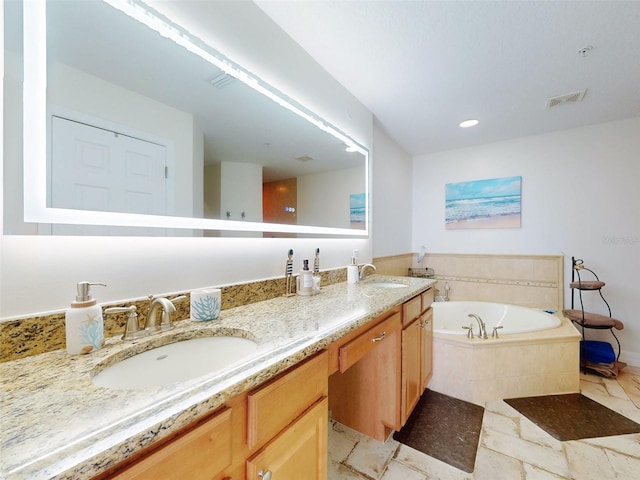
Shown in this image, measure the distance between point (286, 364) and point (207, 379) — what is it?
0.63ft

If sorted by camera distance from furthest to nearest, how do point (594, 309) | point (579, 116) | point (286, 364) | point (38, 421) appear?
point (594, 309) < point (579, 116) < point (286, 364) < point (38, 421)

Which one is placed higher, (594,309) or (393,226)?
(393,226)


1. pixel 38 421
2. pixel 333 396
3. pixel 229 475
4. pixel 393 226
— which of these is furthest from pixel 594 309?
pixel 38 421

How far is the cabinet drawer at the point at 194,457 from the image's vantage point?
0.44 m

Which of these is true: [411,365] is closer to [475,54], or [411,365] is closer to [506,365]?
[506,365]

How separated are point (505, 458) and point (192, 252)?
1944 millimetres

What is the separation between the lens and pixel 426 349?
190cm

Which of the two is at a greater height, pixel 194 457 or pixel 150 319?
pixel 150 319

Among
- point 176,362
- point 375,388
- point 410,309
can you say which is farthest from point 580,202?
point 176,362

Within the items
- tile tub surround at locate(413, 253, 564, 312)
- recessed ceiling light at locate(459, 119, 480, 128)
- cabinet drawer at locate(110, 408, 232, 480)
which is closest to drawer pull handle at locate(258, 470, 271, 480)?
cabinet drawer at locate(110, 408, 232, 480)

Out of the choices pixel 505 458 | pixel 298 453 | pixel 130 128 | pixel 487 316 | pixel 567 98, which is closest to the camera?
pixel 298 453

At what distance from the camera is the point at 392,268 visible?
9.71 feet

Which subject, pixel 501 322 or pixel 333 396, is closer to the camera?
pixel 333 396

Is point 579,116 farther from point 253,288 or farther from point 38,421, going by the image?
point 38,421
